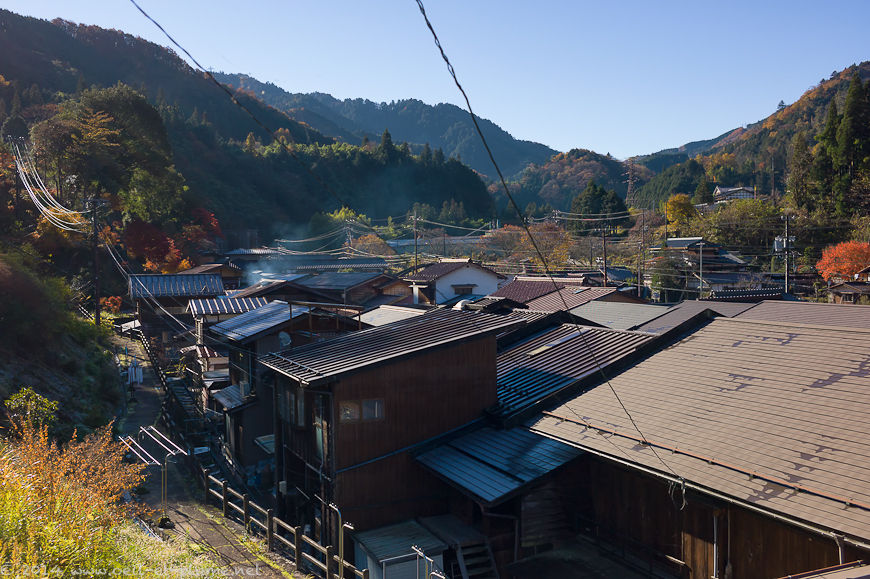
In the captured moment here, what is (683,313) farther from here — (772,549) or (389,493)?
(389,493)

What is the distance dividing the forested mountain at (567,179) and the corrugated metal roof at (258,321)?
97359 mm

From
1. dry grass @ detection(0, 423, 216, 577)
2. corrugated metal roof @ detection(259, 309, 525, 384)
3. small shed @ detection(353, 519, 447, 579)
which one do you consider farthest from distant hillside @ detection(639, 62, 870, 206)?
dry grass @ detection(0, 423, 216, 577)

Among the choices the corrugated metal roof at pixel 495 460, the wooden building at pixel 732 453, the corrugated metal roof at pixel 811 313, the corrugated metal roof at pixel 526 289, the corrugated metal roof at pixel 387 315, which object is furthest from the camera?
the corrugated metal roof at pixel 526 289

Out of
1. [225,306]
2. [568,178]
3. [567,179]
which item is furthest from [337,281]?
[568,178]

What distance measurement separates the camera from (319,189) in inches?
3565

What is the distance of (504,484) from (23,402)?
13295 mm

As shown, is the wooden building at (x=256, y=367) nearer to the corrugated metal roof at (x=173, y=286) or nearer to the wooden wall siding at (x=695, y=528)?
the wooden wall siding at (x=695, y=528)

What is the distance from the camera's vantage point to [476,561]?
10.0 m

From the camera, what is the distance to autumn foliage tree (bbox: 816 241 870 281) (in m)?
33.8

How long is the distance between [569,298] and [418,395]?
1629 cm

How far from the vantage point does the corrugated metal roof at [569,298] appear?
2547 centimetres

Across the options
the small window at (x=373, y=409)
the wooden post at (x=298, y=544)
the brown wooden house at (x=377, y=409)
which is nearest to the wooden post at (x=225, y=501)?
the brown wooden house at (x=377, y=409)

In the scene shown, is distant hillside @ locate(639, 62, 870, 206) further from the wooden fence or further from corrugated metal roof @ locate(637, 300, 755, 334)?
the wooden fence

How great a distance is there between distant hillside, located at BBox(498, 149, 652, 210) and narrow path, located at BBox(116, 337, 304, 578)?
336 feet
